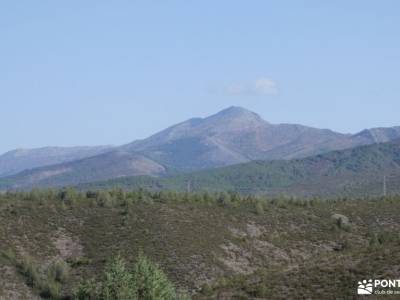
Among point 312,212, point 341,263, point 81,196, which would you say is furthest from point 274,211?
point 341,263

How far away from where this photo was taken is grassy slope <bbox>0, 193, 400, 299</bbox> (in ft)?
198

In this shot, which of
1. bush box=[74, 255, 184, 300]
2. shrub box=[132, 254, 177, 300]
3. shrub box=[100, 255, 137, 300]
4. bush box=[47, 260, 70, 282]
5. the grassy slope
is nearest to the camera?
shrub box=[100, 255, 137, 300]

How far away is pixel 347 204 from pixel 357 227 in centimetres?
932

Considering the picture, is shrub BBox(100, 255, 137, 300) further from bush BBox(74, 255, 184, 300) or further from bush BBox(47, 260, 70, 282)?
bush BBox(47, 260, 70, 282)

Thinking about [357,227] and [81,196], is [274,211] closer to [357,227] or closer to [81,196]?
[357,227]

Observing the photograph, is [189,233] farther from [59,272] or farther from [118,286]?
[118,286]

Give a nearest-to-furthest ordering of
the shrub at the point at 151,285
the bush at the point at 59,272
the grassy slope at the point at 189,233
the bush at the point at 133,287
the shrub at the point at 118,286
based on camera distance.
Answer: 1. the shrub at the point at 118,286
2. the bush at the point at 133,287
3. the shrub at the point at 151,285
4. the bush at the point at 59,272
5. the grassy slope at the point at 189,233

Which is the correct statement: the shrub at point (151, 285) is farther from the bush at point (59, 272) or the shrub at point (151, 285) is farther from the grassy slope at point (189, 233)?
the bush at point (59, 272)

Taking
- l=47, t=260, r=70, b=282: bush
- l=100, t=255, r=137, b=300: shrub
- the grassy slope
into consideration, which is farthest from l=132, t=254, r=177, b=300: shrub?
l=47, t=260, r=70, b=282: bush

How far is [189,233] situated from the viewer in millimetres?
66688

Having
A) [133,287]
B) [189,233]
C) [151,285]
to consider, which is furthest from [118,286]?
[189,233]

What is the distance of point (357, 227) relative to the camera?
74.7 m

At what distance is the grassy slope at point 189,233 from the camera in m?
60.3

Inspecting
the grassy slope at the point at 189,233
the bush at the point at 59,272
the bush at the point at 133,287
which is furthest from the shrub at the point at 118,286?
the bush at the point at 59,272
